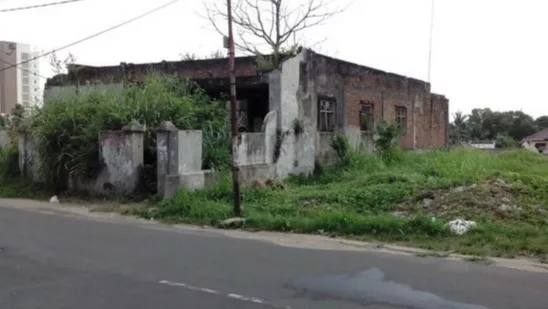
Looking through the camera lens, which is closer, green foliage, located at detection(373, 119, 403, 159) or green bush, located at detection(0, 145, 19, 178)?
green bush, located at detection(0, 145, 19, 178)

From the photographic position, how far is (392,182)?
15.1 m

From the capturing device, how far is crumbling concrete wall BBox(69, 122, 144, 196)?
16031 millimetres

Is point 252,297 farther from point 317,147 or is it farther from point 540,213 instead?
point 317,147

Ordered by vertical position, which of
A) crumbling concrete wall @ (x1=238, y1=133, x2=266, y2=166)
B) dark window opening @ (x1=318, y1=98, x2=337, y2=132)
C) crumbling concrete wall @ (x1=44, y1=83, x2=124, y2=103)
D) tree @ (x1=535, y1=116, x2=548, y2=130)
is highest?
tree @ (x1=535, y1=116, x2=548, y2=130)

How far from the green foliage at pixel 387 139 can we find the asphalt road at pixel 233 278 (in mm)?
13744

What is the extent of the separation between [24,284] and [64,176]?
458 inches

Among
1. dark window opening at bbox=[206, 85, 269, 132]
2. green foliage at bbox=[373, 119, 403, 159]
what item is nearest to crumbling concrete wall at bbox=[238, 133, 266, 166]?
dark window opening at bbox=[206, 85, 269, 132]

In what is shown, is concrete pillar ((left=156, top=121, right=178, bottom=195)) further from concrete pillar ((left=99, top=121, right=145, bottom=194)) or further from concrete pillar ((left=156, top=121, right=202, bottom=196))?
concrete pillar ((left=99, top=121, right=145, bottom=194))

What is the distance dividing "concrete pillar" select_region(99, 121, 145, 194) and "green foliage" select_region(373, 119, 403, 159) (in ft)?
34.5

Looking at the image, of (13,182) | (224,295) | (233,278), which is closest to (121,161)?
(13,182)

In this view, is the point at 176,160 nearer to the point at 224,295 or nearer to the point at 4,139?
the point at 224,295

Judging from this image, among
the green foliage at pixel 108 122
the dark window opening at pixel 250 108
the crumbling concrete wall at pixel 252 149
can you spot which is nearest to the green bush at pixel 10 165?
the green foliage at pixel 108 122

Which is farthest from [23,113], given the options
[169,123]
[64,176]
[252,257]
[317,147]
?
[252,257]

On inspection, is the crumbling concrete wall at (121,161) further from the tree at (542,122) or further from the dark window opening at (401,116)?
the tree at (542,122)
